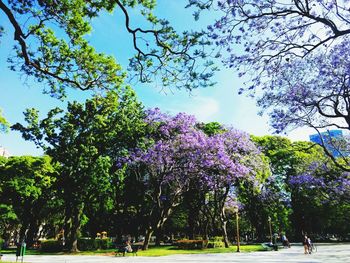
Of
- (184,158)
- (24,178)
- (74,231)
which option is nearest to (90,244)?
(74,231)

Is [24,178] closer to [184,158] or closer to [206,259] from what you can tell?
[184,158]

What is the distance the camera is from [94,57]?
1194 cm

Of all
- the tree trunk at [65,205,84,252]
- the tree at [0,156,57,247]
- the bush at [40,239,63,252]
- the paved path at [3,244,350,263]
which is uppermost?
the tree at [0,156,57,247]

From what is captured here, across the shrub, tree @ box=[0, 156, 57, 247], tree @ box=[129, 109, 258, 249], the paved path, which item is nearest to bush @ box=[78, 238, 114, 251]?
the shrub

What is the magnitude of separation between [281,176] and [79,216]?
2846 centimetres

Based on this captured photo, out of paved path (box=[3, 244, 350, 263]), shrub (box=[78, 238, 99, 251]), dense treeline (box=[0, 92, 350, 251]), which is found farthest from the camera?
shrub (box=[78, 238, 99, 251])

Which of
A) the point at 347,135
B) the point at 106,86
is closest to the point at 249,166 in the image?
the point at 347,135

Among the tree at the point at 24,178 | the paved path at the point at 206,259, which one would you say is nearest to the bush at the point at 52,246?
the tree at the point at 24,178

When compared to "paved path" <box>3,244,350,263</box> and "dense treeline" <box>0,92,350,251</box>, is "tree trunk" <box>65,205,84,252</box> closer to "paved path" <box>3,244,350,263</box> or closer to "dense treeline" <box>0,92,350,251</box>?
"dense treeline" <box>0,92,350,251</box>

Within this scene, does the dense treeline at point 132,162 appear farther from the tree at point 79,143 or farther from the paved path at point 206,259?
the paved path at point 206,259


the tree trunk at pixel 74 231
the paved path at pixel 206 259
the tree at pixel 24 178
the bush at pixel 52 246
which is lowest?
the paved path at pixel 206 259

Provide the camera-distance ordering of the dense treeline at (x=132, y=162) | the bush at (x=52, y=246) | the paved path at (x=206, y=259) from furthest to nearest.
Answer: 1. the bush at (x=52, y=246)
2. the dense treeline at (x=132, y=162)
3. the paved path at (x=206, y=259)

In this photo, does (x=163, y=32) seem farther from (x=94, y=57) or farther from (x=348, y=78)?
(x=348, y=78)

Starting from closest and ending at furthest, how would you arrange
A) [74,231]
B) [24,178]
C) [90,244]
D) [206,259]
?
[206,259] → [24,178] → [74,231] → [90,244]
